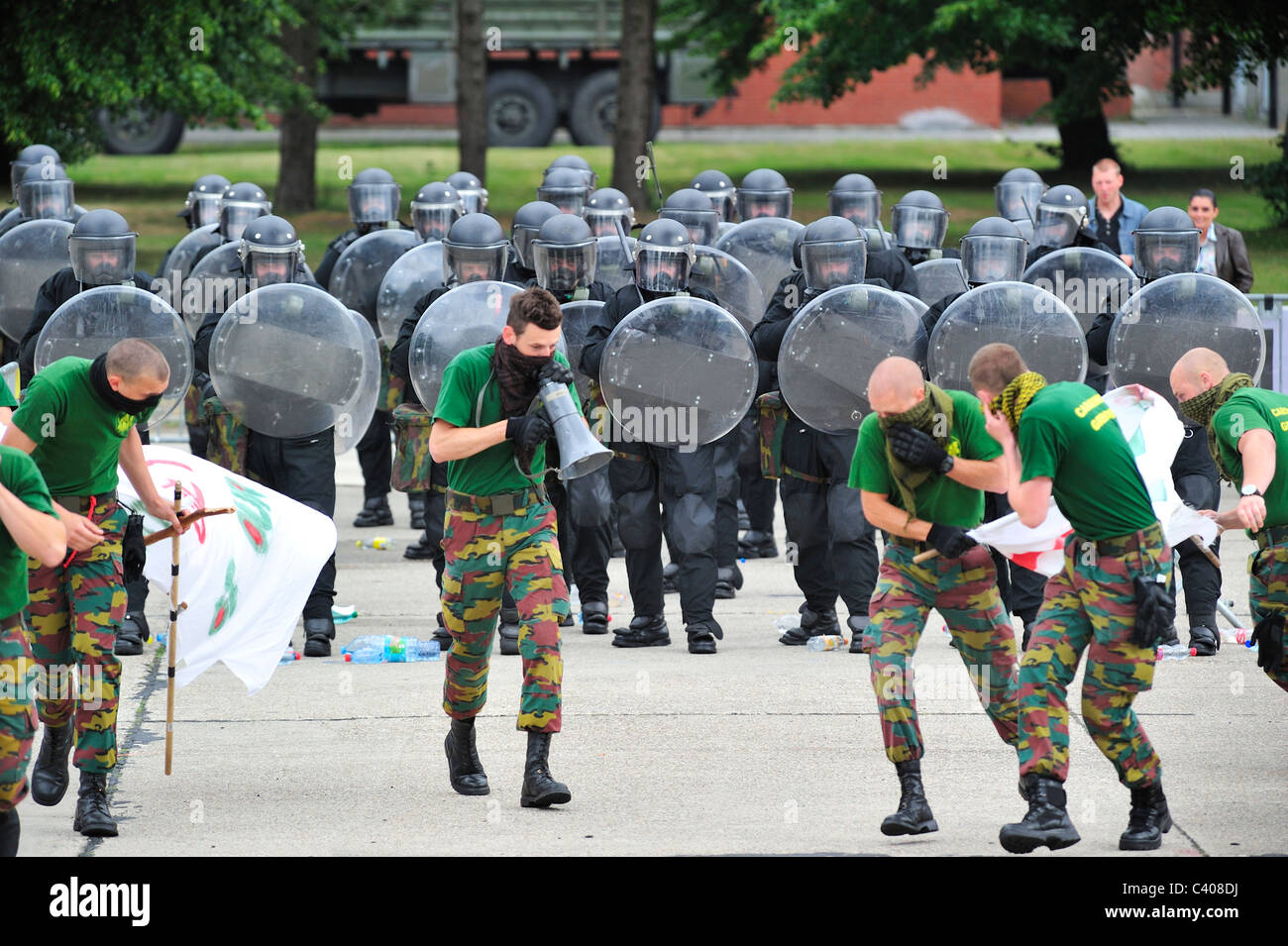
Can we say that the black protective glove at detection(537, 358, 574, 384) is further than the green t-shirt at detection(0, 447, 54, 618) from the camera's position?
Yes

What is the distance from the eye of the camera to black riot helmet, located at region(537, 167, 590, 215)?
11.5 meters

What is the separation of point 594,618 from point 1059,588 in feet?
12.3

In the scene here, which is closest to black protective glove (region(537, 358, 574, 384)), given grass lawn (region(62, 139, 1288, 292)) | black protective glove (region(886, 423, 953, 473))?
black protective glove (region(886, 423, 953, 473))

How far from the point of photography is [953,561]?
6211mm

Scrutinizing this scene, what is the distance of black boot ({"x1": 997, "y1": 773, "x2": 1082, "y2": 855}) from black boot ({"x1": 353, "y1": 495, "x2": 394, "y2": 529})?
22.8 feet

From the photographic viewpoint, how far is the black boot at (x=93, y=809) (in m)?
6.18

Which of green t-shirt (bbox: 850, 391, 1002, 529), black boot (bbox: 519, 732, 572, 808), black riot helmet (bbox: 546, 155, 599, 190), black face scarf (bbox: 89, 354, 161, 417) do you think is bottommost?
black boot (bbox: 519, 732, 572, 808)

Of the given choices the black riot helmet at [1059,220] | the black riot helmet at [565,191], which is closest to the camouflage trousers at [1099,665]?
the black riot helmet at [1059,220]

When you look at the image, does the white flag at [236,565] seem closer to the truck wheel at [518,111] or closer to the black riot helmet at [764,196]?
the black riot helmet at [764,196]

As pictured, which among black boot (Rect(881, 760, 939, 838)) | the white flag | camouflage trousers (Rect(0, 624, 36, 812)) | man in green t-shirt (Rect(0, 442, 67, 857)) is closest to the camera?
man in green t-shirt (Rect(0, 442, 67, 857))

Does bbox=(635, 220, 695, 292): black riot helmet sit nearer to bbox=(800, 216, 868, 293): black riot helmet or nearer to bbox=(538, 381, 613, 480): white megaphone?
bbox=(800, 216, 868, 293): black riot helmet

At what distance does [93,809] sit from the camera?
6.22 m

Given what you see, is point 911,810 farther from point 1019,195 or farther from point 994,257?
point 1019,195

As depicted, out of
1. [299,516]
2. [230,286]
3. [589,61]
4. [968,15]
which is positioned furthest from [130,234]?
[589,61]
